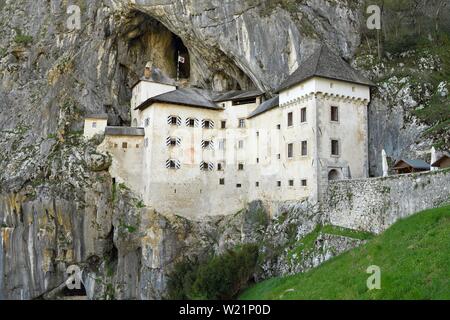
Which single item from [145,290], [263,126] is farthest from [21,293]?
[263,126]

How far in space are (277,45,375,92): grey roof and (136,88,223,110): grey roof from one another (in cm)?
870

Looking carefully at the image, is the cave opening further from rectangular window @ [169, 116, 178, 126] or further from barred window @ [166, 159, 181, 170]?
barred window @ [166, 159, 181, 170]

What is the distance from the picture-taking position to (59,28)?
52.9 metres

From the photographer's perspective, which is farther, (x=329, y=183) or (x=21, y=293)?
(x=21, y=293)

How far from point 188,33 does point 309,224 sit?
24144 millimetres

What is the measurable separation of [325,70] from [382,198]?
39.2 feet

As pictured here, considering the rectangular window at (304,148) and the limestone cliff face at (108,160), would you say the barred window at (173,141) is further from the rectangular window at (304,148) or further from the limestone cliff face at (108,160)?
the rectangular window at (304,148)

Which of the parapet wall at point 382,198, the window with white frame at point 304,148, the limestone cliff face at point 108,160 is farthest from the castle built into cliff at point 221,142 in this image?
the parapet wall at point 382,198

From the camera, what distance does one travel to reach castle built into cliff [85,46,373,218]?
113 feet

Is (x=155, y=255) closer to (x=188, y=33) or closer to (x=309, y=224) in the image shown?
(x=309, y=224)

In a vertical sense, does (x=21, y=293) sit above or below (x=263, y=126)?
below

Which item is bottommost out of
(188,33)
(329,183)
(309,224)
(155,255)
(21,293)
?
(21,293)

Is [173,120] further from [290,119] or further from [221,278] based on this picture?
[221,278]

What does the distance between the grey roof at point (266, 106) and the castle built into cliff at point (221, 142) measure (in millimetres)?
117
